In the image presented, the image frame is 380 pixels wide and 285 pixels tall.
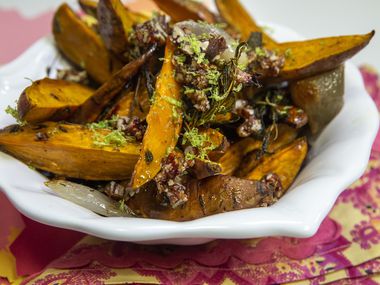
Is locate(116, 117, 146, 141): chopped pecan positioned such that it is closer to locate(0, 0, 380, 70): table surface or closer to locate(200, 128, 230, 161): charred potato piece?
locate(200, 128, 230, 161): charred potato piece

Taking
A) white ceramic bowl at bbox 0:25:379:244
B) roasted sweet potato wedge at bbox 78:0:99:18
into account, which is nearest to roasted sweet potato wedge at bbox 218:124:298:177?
white ceramic bowl at bbox 0:25:379:244

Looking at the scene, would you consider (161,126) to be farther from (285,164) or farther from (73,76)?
(73,76)

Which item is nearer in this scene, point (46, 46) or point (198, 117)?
point (198, 117)

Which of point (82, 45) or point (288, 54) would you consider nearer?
point (288, 54)

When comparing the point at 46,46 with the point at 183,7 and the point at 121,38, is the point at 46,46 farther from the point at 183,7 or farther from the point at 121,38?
the point at 183,7

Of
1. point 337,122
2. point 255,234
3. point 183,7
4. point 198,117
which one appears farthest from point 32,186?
point 337,122

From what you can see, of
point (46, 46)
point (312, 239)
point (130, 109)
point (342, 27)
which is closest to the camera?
point (130, 109)

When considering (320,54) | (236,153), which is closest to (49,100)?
(236,153)

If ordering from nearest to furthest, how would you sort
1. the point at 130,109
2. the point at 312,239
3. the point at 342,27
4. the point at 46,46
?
1. the point at 130,109
2. the point at 312,239
3. the point at 46,46
4. the point at 342,27
